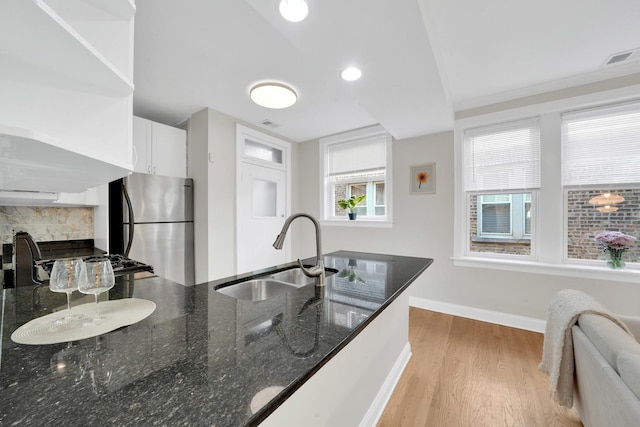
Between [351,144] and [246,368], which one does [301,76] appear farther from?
[246,368]

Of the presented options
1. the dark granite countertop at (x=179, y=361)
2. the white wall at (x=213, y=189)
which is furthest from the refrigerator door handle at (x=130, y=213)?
the dark granite countertop at (x=179, y=361)

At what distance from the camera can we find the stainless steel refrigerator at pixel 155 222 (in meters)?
2.47

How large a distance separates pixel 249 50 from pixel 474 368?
121 inches

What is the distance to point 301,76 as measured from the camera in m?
2.33

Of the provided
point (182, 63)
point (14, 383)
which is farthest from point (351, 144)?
point (14, 383)

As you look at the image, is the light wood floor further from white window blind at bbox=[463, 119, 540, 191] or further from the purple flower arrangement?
white window blind at bbox=[463, 119, 540, 191]

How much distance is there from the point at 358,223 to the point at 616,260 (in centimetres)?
256

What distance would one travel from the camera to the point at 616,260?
7.45 feet

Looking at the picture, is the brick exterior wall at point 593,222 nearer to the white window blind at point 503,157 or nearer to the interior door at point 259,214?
the white window blind at point 503,157

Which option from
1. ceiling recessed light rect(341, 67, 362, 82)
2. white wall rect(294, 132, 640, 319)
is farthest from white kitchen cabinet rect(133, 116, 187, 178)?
white wall rect(294, 132, 640, 319)

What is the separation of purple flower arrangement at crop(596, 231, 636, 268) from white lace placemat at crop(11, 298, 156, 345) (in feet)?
11.4

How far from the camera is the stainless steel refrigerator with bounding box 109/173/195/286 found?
2.47m

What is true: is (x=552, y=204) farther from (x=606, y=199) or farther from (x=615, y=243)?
→ (x=615, y=243)

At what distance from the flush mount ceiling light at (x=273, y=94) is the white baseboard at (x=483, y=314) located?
2.81 meters
